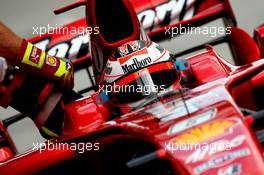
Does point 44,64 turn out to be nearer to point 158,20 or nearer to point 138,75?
point 138,75

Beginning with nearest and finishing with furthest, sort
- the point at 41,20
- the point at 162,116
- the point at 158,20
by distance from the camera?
the point at 162,116, the point at 158,20, the point at 41,20

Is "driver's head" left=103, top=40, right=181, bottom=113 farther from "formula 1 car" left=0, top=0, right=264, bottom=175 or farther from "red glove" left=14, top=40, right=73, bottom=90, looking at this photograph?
"red glove" left=14, top=40, right=73, bottom=90

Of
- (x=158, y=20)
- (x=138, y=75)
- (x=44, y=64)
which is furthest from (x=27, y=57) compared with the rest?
(x=158, y=20)

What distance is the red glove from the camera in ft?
8.29

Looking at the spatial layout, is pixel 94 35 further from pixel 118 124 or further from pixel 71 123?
pixel 118 124

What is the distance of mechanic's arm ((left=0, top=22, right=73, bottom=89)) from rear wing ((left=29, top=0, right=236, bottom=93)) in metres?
1.21

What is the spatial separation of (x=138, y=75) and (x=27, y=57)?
1.74 ft

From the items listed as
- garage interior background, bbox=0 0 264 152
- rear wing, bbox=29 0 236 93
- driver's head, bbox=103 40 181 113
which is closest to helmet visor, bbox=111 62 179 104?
driver's head, bbox=103 40 181 113

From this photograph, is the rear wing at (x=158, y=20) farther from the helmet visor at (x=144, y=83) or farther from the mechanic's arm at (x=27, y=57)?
the helmet visor at (x=144, y=83)

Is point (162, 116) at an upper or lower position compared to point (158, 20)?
upper

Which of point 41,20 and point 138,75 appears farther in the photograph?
point 41,20

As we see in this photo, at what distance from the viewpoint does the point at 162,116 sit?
197cm

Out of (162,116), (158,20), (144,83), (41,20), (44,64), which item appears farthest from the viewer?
(41,20)

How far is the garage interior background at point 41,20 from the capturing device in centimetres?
600
